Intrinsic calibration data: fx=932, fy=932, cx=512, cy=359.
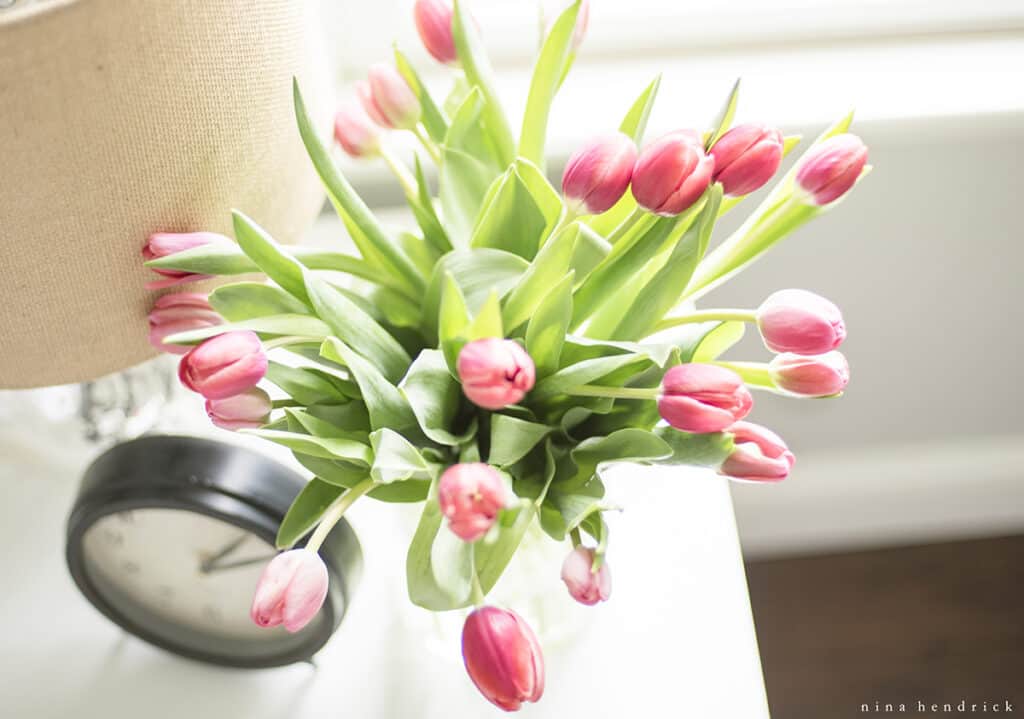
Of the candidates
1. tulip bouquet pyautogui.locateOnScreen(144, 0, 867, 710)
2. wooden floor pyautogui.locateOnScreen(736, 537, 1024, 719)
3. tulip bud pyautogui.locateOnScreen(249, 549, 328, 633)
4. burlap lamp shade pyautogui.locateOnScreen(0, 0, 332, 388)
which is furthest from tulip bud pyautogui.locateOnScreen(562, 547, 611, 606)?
wooden floor pyautogui.locateOnScreen(736, 537, 1024, 719)

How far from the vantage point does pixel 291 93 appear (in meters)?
0.41

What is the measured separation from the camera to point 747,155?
14.6 inches

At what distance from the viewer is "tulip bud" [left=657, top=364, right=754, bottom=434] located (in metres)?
0.35

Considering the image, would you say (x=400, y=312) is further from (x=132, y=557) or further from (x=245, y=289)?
(x=132, y=557)

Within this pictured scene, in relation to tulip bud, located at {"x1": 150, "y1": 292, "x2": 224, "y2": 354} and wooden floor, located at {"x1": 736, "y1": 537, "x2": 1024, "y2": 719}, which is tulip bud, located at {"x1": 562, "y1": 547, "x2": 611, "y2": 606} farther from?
wooden floor, located at {"x1": 736, "y1": 537, "x2": 1024, "y2": 719}

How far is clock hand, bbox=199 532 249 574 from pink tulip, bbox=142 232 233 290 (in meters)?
0.16

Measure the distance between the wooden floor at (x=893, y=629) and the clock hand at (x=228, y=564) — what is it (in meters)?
0.76

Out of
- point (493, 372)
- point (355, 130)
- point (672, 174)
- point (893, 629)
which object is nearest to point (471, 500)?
point (493, 372)

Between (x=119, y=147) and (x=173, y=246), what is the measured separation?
46 mm

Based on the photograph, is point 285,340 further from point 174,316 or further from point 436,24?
point 436,24

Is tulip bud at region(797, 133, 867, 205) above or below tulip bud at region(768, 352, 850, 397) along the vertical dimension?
above

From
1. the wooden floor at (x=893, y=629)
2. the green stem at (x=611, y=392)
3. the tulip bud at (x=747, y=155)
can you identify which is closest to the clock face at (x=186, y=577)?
the green stem at (x=611, y=392)

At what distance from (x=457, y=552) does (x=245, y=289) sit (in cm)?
15

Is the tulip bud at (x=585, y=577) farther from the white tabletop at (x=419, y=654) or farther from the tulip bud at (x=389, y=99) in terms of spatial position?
the tulip bud at (x=389, y=99)
